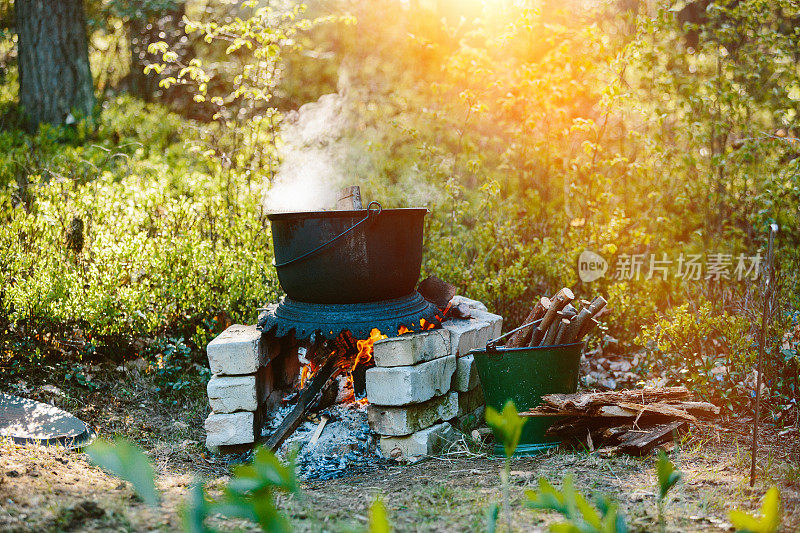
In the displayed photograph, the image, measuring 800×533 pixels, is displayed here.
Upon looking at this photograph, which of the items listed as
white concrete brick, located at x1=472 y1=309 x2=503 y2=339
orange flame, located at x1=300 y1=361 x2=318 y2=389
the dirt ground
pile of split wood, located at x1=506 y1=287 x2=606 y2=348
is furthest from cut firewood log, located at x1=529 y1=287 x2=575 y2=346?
orange flame, located at x1=300 y1=361 x2=318 y2=389

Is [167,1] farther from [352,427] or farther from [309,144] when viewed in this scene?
[352,427]

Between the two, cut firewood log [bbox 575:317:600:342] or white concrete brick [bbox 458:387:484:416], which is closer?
cut firewood log [bbox 575:317:600:342]

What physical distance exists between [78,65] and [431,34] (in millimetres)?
4221

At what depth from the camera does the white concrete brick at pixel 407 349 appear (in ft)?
10.1

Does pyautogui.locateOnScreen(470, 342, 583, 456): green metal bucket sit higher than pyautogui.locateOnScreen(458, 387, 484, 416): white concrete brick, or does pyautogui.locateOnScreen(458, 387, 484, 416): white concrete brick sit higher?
pyautogui.locateOnScreen(470, 342, 583, 456): green metal bucket

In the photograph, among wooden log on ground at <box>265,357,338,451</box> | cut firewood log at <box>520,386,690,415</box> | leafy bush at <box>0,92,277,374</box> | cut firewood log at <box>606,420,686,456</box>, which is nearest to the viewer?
cut firewood log at <box>606,420,686,456</box>

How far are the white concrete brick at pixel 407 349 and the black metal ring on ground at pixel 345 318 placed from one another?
54mm

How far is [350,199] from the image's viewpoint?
3443mm

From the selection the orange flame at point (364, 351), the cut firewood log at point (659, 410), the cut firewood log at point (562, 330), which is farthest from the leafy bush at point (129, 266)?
the cut firewood log at point (659, 410)

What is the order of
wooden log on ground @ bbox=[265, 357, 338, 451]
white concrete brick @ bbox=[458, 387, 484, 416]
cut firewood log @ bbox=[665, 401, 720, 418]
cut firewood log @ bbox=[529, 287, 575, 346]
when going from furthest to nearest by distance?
1. white concrete brick @ bbox=[458, 387, 484, 416]
2. cut firewood log @ bbox=[529, 287, 575, 346]
3. wooden log on ground @ bbox=[265, 357, 338, 451]
4. cut firewood log @ bbox=[665, 401, 720, 418]

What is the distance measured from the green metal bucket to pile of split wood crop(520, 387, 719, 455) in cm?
7

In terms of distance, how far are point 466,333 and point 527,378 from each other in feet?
1.47

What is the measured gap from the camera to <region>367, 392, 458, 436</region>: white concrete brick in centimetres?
314

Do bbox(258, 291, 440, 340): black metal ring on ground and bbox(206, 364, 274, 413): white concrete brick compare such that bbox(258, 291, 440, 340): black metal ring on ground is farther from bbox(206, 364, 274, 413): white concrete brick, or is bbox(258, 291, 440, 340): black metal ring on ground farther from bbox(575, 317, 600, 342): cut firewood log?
bbox(575, 317, 600, 342): cut firewood log
